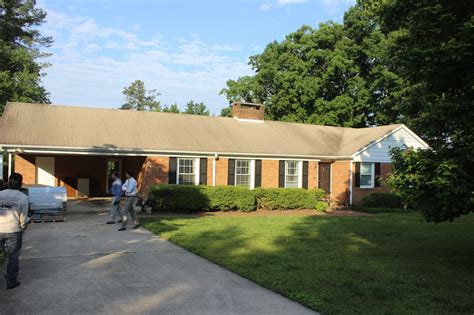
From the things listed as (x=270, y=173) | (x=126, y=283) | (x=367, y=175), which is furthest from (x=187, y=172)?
(x=126, y=283)

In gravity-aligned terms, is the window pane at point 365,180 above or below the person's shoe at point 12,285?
above

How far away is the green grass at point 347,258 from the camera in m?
6.49

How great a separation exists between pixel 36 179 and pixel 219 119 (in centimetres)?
1049

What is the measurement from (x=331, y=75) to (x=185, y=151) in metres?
21.3

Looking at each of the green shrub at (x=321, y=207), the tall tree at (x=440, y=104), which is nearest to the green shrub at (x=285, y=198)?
the green shrub at (x=321, y=207)

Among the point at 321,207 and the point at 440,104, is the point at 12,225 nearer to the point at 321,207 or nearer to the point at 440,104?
the point at 440,104

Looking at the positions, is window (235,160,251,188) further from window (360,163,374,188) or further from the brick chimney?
window (360,163,374,188)

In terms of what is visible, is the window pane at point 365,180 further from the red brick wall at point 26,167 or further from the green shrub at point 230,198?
the red brick wall at point 26,167

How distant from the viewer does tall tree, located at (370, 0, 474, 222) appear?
7598 mm

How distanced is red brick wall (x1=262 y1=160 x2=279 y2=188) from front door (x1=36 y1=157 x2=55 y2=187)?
10.8 meters

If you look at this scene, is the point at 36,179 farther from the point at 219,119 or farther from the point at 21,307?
the point at 21,307

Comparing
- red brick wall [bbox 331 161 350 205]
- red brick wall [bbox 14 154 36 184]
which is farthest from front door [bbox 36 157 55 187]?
red brick wall [bbox 331 161 350 205]

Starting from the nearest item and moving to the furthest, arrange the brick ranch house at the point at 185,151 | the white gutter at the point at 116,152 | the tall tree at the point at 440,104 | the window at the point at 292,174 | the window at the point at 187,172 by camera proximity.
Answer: the tall tree at the point at 440,104
the white gutter at the point at 116,152
the brick ranch house at the point at 185,151
the window at the point at 187,172
the window at the point at 292,174

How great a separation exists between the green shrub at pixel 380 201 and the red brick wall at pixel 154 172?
1031cm
